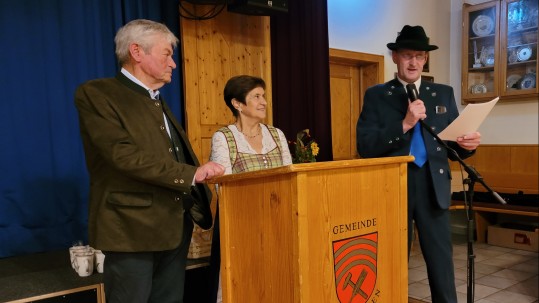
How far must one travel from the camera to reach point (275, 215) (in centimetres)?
124

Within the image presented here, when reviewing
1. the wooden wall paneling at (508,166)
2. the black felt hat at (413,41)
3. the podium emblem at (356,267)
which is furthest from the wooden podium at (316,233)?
the wooden wall paneling at (508,166)

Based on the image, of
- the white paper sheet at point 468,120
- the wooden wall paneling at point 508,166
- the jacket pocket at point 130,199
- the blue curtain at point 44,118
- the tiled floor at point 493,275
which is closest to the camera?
the jacket pocket at point 130,199

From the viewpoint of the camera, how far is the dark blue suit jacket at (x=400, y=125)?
184 cm

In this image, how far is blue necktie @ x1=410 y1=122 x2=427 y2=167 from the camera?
6.12ft

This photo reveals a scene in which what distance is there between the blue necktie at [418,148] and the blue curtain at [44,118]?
198cm

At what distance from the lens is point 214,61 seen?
3.37m

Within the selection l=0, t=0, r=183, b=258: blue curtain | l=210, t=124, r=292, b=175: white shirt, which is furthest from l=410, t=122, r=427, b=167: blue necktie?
l=0, t=0, r=183, b=258: blue curtain

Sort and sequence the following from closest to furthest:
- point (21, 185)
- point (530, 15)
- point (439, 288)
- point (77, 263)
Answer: point (439, 288)
point (77, 263)
point (21, 185)
point (530, 15)

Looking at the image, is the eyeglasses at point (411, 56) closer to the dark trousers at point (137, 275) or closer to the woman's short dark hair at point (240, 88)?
the woman's short dark hair at point (240, 88)

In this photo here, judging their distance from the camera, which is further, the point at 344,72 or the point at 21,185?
the point at 344,72

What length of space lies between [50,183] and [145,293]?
1461 millimetres

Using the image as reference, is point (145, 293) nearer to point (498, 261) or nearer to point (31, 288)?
point (31, 288)

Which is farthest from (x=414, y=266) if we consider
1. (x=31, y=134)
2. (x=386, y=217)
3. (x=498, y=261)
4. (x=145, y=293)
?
(x=31, y=134)

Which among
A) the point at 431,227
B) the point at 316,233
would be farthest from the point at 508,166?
the point at 316,233
